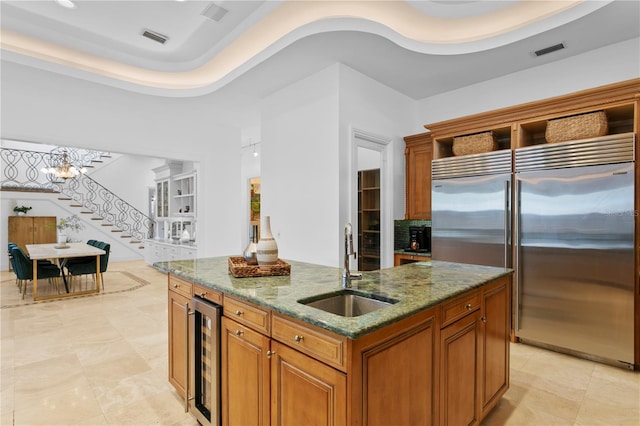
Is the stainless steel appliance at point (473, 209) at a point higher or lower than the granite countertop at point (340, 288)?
higher

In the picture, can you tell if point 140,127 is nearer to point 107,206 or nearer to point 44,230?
point 44,230

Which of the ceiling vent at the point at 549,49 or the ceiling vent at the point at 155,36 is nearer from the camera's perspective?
the ceiling vent at the point at 549,49

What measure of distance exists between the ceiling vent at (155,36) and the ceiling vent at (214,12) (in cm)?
82

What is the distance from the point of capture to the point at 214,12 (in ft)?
10.2

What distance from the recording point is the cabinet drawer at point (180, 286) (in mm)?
2203

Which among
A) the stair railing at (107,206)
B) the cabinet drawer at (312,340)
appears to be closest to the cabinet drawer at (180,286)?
the cabinet drawer at (312,340)

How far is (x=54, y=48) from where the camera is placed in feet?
12.6

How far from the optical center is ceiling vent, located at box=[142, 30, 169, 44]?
11.8 ft

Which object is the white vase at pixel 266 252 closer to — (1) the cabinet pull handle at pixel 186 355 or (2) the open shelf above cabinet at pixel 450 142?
(1) the cabinet pull handle at pixel 186 355

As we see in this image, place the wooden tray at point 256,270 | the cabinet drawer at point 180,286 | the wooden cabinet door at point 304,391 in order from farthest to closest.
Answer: the cabinet drawer at point 180,286 < the wooden tray at point 256,270 < the wooden cabinet door at point 304,391

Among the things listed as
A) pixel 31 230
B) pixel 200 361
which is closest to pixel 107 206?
pixel 31 230

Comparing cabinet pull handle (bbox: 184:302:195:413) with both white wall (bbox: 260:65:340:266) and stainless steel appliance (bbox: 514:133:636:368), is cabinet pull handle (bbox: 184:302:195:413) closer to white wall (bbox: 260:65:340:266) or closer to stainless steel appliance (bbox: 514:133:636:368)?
white wall (bbox: 260:65:340:266)

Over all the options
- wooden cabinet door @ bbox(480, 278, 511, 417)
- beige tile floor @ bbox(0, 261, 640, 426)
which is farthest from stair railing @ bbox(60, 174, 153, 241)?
wooden cabinet door @ bbox(480, 278, 511, 417)

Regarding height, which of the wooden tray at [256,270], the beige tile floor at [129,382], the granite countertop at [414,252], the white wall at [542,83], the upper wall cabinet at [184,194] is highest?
the white wall at [542,83]
